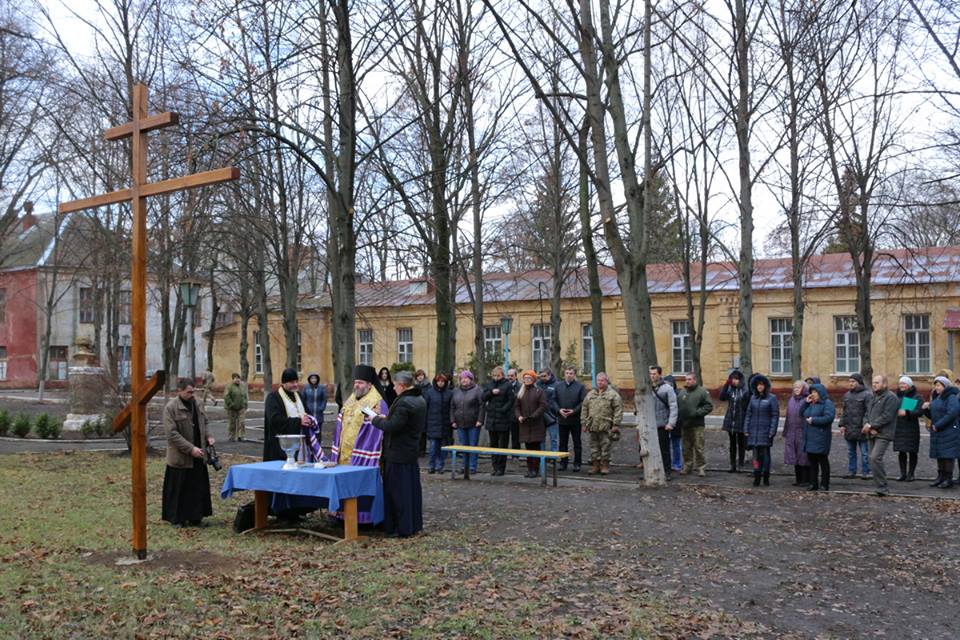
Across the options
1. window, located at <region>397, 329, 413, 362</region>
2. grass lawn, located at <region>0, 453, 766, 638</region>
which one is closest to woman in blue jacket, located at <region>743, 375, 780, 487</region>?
grass lawn, located at <region>0, 453, 766, 638</region>

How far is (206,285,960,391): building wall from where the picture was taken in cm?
3186

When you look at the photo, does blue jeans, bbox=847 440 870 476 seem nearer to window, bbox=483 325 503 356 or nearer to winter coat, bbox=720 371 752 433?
winter coat, bbox=720 371 752 433

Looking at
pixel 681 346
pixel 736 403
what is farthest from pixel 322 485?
pixel 681 346

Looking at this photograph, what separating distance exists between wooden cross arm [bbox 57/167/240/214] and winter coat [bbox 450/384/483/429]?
8633mm

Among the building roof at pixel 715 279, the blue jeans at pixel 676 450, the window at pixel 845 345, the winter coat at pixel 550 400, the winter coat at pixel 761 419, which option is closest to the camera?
the winter coat at pixel 761 419

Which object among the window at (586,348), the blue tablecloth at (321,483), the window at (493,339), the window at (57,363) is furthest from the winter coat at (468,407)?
the window at (57,363)

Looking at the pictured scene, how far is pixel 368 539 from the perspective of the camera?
9.60m

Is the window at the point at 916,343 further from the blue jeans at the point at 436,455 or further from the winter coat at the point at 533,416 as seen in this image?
the blue jeans at the point at 436,455

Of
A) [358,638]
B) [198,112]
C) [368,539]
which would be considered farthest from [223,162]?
[358,638]

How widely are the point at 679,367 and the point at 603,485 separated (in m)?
23.7

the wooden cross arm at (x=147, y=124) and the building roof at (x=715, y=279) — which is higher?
the building roof at (x=715, y=279)

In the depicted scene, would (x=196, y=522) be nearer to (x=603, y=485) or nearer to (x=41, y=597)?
(x=41, y=597)

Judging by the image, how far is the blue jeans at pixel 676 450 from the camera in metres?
15.9

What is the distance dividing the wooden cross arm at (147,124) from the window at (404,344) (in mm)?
35147
